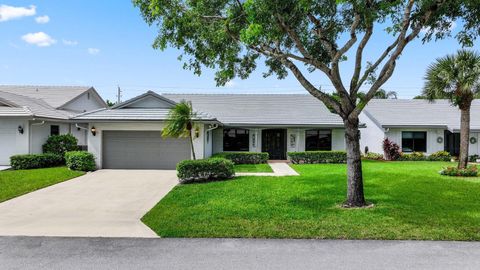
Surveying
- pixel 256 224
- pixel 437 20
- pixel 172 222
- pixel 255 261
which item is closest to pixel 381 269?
pixel 255 261

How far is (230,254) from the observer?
5703 millimetres

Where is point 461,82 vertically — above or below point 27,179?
above

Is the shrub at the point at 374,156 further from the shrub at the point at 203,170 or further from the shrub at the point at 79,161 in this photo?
the shrub at the point at 79,161

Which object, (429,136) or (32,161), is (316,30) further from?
(429,136)

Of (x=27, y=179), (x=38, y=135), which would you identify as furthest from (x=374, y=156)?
(x=38, y=135)

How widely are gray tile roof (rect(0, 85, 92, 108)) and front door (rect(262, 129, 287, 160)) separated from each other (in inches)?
583

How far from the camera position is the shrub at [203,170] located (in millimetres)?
13664

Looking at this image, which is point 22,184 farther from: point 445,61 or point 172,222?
point 445,61

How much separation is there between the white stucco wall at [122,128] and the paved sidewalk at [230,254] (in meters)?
11.5

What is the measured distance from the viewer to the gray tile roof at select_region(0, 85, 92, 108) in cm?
2611

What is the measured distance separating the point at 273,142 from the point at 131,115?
1040 centimetres

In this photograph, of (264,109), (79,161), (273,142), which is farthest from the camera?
(264,109)

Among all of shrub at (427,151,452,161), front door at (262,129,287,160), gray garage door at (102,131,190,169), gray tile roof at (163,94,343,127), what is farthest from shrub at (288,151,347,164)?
gray garage door at (102,131,190,169)

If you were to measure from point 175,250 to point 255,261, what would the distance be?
1.42 m
